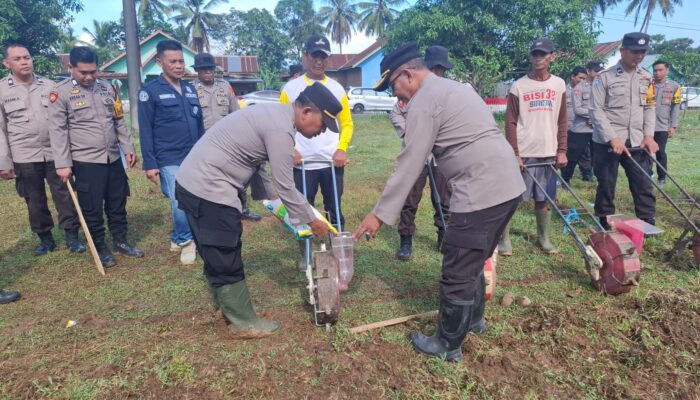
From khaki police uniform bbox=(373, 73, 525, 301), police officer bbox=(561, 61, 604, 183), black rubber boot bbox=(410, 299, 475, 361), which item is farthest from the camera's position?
police officer bbox=(561, 61, 604, 183)

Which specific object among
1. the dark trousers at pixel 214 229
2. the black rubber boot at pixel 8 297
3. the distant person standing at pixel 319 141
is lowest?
the black rubber boot at pixel 8 297

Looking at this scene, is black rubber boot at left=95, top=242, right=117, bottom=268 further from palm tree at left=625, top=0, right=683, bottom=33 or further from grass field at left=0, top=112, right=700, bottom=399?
palm tree at left=625, top=0, right=683, bottom=33

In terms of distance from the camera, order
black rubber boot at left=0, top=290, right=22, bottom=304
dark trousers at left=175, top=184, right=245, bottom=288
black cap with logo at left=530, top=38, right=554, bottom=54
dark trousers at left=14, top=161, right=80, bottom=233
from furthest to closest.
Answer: dark trousers at left=14, top=161, right=80, bottom=233
black cap with logo at left=530, top=38, right=554, bottom=54
black rubber boot at left=0, top=290, right=22, bottom=304
dark trousers at left=175, top=184, right=245, bottom=288

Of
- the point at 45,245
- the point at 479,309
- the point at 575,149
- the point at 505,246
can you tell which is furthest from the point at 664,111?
the point at 45,245

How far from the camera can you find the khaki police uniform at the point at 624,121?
5.11 meters

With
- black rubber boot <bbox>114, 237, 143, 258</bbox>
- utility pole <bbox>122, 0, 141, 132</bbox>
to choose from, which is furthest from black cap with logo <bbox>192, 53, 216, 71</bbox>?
utility pole <bbox>122, 0, 141, 132</bbox>

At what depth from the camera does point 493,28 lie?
2086cm

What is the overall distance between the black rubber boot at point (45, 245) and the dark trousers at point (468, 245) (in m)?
4.72

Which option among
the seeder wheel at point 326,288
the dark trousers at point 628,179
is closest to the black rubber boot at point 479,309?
the seeder wheel at point 326,288

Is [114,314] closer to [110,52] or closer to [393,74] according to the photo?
[393,74]

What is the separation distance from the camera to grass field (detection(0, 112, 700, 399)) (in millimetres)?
2867

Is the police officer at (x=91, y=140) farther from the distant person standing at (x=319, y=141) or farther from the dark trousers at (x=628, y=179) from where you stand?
the dark trousers at (x=628, y=179)

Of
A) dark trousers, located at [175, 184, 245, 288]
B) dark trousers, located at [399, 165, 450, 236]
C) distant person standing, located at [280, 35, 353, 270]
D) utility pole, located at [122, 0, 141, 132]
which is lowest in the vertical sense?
dark trousers, located at [399, 165, 450, 236]

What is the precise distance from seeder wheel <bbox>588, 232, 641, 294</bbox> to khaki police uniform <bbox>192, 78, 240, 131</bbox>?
4580 mm
